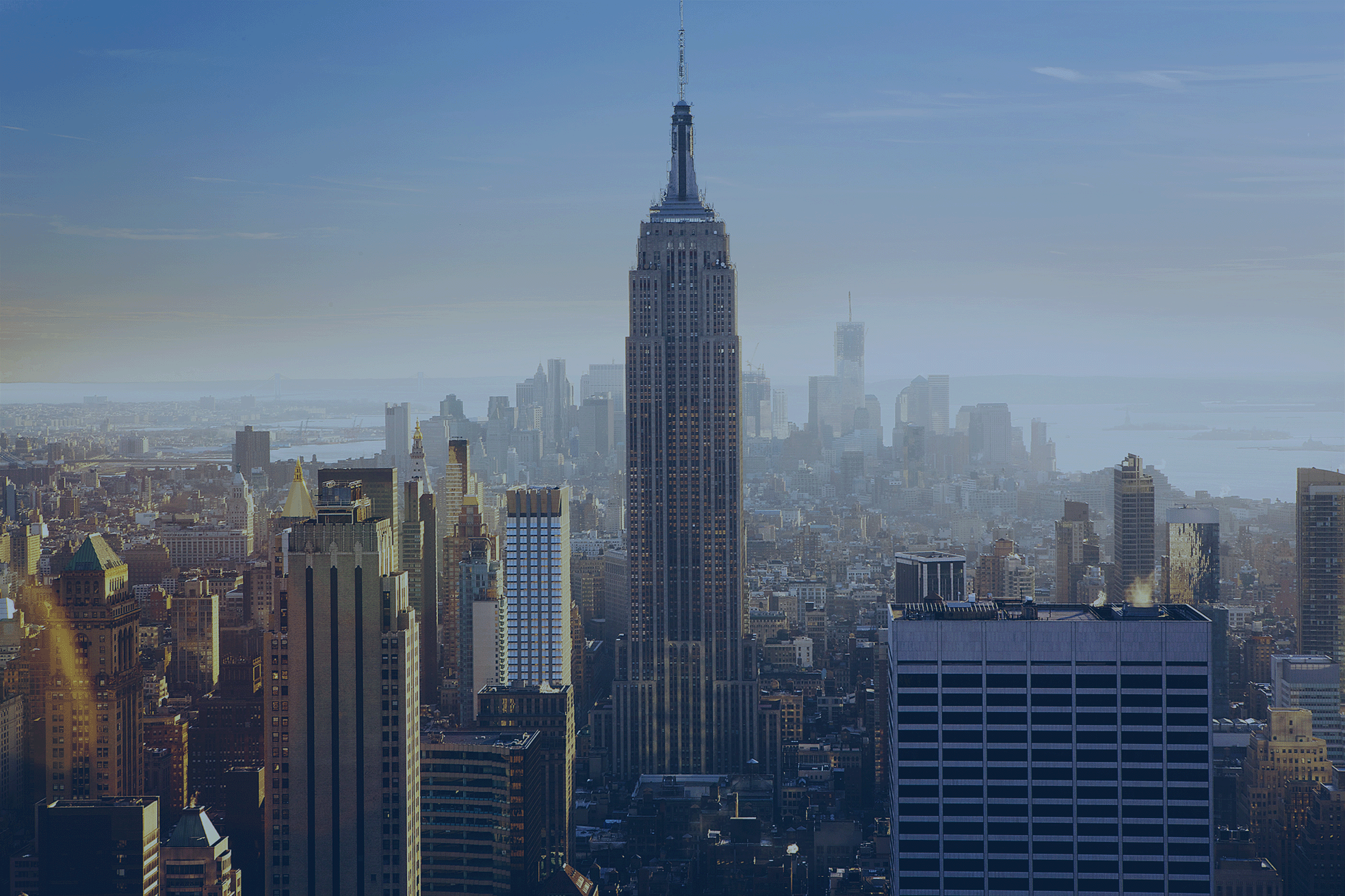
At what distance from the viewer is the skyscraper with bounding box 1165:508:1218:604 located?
17.2 m

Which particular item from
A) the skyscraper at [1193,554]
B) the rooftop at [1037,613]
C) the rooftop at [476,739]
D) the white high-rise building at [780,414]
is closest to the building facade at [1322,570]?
the skyscraper at [1193,554]

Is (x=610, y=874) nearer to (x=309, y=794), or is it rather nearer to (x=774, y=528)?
(x=309, y=794)

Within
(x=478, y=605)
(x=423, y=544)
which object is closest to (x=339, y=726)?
(x=423, y=544)

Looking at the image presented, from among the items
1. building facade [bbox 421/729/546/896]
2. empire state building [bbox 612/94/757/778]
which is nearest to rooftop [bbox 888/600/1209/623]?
building facade [bbox 421/729/546/896]

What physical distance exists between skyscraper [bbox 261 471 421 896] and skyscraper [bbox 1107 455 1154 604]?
10774 mm

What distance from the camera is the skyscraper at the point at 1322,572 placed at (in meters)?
16.5

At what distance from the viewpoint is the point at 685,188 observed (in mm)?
22562

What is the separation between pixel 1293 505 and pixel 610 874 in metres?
9.74

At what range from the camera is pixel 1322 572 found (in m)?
17.7

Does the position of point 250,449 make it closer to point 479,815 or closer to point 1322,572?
point 479,815

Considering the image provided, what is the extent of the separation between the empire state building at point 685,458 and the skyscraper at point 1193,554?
285 inches

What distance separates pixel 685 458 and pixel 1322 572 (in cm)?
997

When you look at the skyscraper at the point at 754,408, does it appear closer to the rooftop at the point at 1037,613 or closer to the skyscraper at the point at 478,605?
the skyscraper at the point at 478,605

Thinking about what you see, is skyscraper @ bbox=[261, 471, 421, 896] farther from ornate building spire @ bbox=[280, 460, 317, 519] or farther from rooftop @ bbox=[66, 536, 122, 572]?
rooftop @ bbox=[66, 536, 122, 572]
